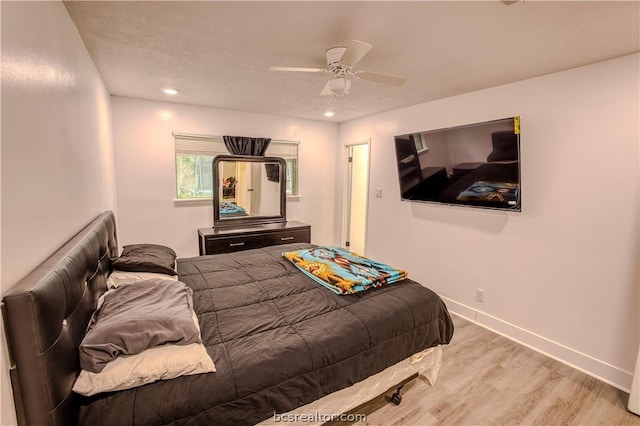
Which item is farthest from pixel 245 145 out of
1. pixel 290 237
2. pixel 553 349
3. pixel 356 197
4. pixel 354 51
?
pixel 553 349

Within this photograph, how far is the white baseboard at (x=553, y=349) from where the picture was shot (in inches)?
85.0

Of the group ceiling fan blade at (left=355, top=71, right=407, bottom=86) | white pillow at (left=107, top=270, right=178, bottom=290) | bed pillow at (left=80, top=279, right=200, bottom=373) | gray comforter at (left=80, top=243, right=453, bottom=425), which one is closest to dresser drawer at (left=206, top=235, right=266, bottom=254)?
gray comforter at (left=80, top=243, right=453, bottom=425)

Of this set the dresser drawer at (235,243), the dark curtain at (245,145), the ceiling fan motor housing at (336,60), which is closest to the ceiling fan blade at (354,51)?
the ceiling fan motor housing at (336,60)

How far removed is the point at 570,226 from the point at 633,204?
0.39 m

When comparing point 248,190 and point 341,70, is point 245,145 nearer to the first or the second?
point 248,190

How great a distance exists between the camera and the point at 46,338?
91cm

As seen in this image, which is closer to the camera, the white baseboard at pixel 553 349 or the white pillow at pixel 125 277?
the white pillow at pixel 125 277

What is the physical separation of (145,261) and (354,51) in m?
1.95

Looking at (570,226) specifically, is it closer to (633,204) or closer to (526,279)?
(633,204)

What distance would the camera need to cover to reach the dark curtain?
3.95 m

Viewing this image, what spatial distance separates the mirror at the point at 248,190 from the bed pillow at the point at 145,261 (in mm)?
1665

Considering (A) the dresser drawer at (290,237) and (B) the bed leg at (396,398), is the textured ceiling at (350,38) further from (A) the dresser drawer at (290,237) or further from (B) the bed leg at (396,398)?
(B) the bed leg at (396,398)

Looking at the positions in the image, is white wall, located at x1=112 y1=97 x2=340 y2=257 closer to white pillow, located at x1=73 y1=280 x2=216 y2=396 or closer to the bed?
the bed

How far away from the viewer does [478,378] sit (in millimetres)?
2209
